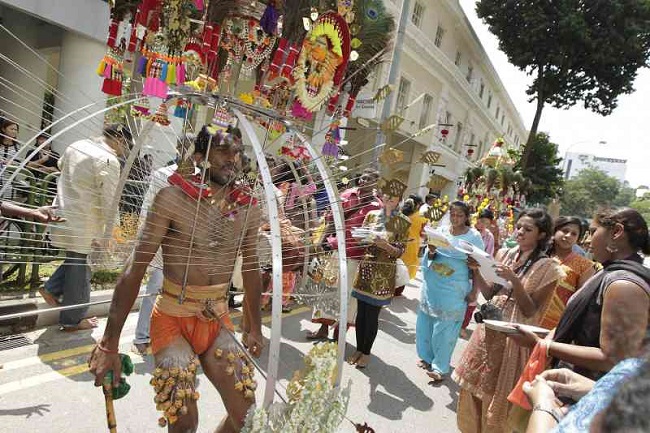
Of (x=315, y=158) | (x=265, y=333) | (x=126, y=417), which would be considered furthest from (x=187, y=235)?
(x=265, y=333)

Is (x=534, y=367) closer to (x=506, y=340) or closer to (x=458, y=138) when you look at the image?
(x=506, y=340)

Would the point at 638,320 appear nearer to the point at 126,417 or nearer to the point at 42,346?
the point at 126,417

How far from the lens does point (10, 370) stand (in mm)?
3020

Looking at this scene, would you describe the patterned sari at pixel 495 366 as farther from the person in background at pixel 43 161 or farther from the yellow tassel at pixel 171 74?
the person in background at pixel 43 161

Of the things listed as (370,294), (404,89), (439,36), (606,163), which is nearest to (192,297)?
(370,294)

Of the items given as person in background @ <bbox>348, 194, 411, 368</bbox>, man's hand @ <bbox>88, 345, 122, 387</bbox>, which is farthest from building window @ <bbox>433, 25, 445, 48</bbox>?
man's hand @ <bbox>88, 345, 122, 387</bbox>

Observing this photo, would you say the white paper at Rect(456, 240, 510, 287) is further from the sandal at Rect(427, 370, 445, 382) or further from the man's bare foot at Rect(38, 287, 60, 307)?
the man's bare foot at Rect(38, 287, 60, 307)

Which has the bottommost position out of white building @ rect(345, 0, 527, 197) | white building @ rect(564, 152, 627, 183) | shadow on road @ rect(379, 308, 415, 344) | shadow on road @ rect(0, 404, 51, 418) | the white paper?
shadow on road @ rect(379, 308, 415, 344)

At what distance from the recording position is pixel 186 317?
7.16ft

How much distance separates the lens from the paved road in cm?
266

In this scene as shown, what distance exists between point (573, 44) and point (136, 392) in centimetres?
2081

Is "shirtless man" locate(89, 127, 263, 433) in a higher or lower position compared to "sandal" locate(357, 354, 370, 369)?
higher

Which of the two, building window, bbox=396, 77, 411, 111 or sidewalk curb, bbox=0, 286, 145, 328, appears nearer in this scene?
sidewalk curb, bbox=0, 286, 145, 328

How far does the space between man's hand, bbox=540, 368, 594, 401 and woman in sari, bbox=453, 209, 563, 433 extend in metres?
1.09
